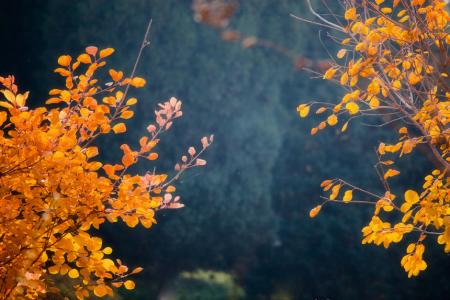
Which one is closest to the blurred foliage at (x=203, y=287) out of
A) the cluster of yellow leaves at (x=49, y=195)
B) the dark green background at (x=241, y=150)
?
the dark green background at (x=241, y=150)

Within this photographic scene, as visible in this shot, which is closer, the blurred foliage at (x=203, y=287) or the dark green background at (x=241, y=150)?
the blurred foliage at (x=203, y=287)

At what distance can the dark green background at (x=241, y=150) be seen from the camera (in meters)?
6.33

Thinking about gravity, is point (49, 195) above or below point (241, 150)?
above

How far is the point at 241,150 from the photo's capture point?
7273 millimetres

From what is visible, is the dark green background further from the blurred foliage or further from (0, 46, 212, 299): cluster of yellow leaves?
(0, 46, 212, 299): cluster of yellow leaves

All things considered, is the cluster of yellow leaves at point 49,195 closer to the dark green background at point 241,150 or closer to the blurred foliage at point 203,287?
the blurred foliage at point 203,287

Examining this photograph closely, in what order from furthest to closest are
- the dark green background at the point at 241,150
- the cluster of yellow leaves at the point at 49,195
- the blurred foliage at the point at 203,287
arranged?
1. the dark green background at the point at 241,150
2. the blurred foliage at the point at 203,287
3. the cluster of yellow leaves at the point at 49,195

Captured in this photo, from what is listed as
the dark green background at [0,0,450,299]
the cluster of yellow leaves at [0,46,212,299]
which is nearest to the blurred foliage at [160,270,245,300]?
the dark green background at [0,0,450,299]

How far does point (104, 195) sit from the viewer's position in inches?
81.3

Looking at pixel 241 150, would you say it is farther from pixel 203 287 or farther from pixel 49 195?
pixel 49 195

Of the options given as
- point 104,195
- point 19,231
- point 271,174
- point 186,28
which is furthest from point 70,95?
point 271,174

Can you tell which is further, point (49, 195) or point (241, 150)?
point (241, 150)

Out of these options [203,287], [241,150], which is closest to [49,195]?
[203,287]

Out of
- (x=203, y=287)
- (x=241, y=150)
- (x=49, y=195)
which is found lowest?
(x=203, y=287)
